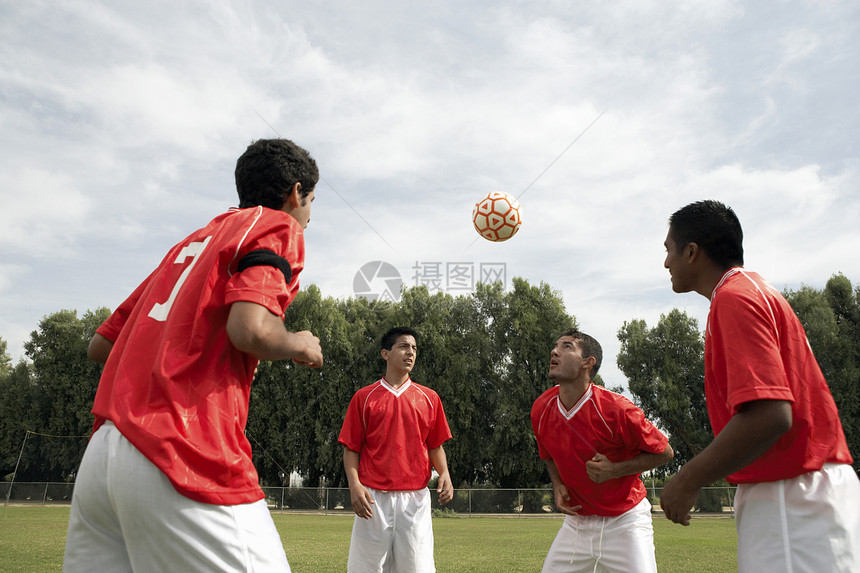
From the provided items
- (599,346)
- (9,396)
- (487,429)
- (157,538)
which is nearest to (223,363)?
(157,538)

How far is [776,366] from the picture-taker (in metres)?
2.60

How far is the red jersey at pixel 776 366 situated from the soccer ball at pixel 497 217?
27.5 feet

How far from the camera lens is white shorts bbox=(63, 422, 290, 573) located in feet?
7.16

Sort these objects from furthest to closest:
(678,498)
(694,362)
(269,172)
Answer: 1. (694,362)
2. (269,172)
3. (678,498)

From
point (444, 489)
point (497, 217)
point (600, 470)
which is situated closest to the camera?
point (600, 470)

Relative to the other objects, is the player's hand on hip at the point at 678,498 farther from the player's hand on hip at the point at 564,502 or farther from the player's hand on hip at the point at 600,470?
the player's hand on hip at the point at 564,502

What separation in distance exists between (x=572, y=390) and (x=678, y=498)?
3381 mm

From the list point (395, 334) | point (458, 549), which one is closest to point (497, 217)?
point (395, 334)

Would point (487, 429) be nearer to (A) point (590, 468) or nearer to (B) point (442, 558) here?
(B) point (442, 558)

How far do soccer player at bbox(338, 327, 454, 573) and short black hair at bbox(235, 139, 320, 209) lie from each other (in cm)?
400

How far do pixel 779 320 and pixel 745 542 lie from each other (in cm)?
103

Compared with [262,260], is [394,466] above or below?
below

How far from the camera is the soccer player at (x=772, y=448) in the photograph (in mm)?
2570

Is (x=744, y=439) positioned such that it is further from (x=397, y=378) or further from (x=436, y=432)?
(x=397, y=378)
